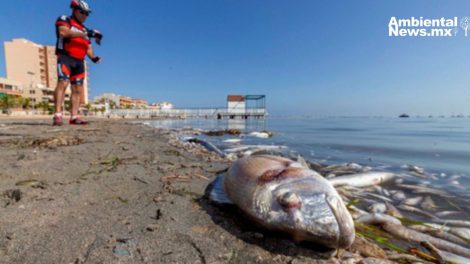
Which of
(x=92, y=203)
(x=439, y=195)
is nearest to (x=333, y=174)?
(x=439, y=195)

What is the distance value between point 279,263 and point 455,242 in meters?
1.30

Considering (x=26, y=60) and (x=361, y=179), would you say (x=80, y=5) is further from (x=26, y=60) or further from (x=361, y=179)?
(x=26, y=60)

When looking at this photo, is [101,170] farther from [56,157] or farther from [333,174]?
[333,174]

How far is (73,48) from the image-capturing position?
6.10 m

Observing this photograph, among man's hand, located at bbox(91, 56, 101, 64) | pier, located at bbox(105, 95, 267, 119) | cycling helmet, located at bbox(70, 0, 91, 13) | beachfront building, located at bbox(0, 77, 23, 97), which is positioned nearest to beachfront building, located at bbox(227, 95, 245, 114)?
pier, located at bbox(105, 95, 267, 119)

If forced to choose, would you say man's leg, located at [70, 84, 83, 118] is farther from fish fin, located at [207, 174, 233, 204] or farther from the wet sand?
fish fin, located at [207, 174, 233, 204]

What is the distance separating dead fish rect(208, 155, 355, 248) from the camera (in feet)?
3.50

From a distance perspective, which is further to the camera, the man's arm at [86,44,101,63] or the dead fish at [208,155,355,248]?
the man's arm at [86,44,101,63]

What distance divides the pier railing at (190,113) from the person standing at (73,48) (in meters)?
41.3

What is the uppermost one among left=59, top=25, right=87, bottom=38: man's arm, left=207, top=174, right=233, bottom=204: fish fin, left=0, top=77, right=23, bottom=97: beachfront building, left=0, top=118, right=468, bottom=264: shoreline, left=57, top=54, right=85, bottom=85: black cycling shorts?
left=0, top=77, right=23, bottom=97: beachfront building

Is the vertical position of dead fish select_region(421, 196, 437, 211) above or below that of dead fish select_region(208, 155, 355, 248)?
below

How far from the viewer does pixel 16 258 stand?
100cm

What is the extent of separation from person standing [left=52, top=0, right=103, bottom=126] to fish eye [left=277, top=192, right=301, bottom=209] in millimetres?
6992

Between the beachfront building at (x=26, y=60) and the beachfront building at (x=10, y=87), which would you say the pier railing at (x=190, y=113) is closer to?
the beachfront building at (x=10, y=87)
